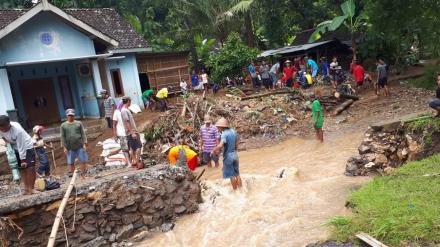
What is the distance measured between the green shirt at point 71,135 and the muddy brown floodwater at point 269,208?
122 inches

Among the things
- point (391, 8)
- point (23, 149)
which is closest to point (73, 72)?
point (23, 149)

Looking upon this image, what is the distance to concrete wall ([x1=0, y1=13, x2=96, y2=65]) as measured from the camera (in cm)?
1553

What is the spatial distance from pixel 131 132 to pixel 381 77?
12.1 m

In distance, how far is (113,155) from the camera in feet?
41.8

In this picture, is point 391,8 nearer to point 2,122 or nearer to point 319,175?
point 319,175

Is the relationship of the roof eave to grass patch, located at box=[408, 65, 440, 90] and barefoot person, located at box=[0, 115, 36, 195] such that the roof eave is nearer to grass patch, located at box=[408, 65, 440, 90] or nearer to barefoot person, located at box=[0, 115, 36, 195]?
barefoot person, located at box=[0, 115, 36, 195]

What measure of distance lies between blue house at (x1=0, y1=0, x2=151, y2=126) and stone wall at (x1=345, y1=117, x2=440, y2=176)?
38.8 feet

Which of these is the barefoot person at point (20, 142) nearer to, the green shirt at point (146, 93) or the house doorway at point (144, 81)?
the green shirt at point (146, 93)

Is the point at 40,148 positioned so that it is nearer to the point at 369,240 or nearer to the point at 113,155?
the point at 113,155

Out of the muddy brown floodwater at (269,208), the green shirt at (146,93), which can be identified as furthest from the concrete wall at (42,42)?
the muddy brown floodwater at (269,208)

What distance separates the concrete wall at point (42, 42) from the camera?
51.0 feet

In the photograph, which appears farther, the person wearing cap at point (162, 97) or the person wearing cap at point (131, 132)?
the person wearing cap at point (162, 97)

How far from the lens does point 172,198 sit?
26.2ft

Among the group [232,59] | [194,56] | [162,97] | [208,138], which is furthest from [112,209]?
[194,56]
